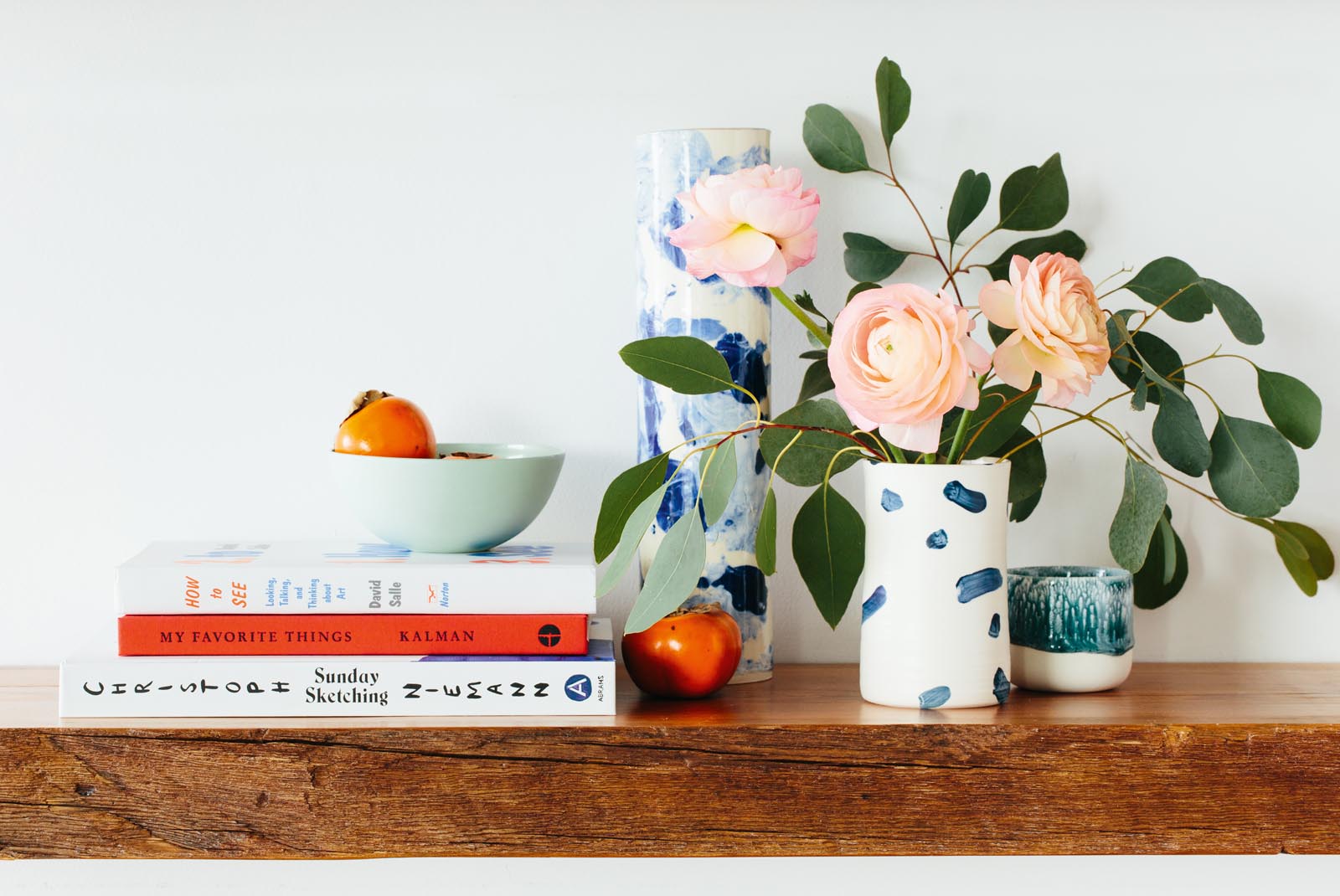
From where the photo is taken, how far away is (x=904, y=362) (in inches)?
28.2

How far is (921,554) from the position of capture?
31.7 inches

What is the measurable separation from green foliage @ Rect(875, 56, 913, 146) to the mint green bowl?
38cm

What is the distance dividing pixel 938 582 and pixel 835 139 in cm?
38

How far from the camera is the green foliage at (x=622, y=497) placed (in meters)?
0.81

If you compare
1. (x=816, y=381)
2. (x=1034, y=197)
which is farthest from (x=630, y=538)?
(x=1034, y=197)

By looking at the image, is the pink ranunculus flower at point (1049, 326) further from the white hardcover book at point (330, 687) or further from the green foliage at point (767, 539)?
the white hardcover book at point (330, 687)

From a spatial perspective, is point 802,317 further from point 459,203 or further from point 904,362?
point 459,203

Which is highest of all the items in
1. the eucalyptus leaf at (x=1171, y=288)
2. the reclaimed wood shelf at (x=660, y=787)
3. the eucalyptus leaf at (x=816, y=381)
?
the eucalyptus leaf at (x=1171, y=288)

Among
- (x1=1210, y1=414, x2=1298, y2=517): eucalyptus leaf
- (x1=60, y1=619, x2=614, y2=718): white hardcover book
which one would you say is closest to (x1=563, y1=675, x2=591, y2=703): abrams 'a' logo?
(x1=60, y1=619, x2=614, y2=718): white hardcover book

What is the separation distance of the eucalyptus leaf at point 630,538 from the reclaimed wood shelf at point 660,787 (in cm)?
9

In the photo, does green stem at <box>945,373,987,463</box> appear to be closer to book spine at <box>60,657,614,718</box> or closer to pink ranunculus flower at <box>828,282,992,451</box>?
pink ranunculus flower at <box>828,282,992,451</box>

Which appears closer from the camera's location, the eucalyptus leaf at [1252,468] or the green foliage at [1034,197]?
the eucalyptus leaf at [1252,468]

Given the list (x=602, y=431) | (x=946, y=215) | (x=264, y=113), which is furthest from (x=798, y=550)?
(x=264, y=113)

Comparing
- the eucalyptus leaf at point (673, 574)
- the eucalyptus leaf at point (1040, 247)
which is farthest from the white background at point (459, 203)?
the eucalyptus leaf at point (673, 574)
